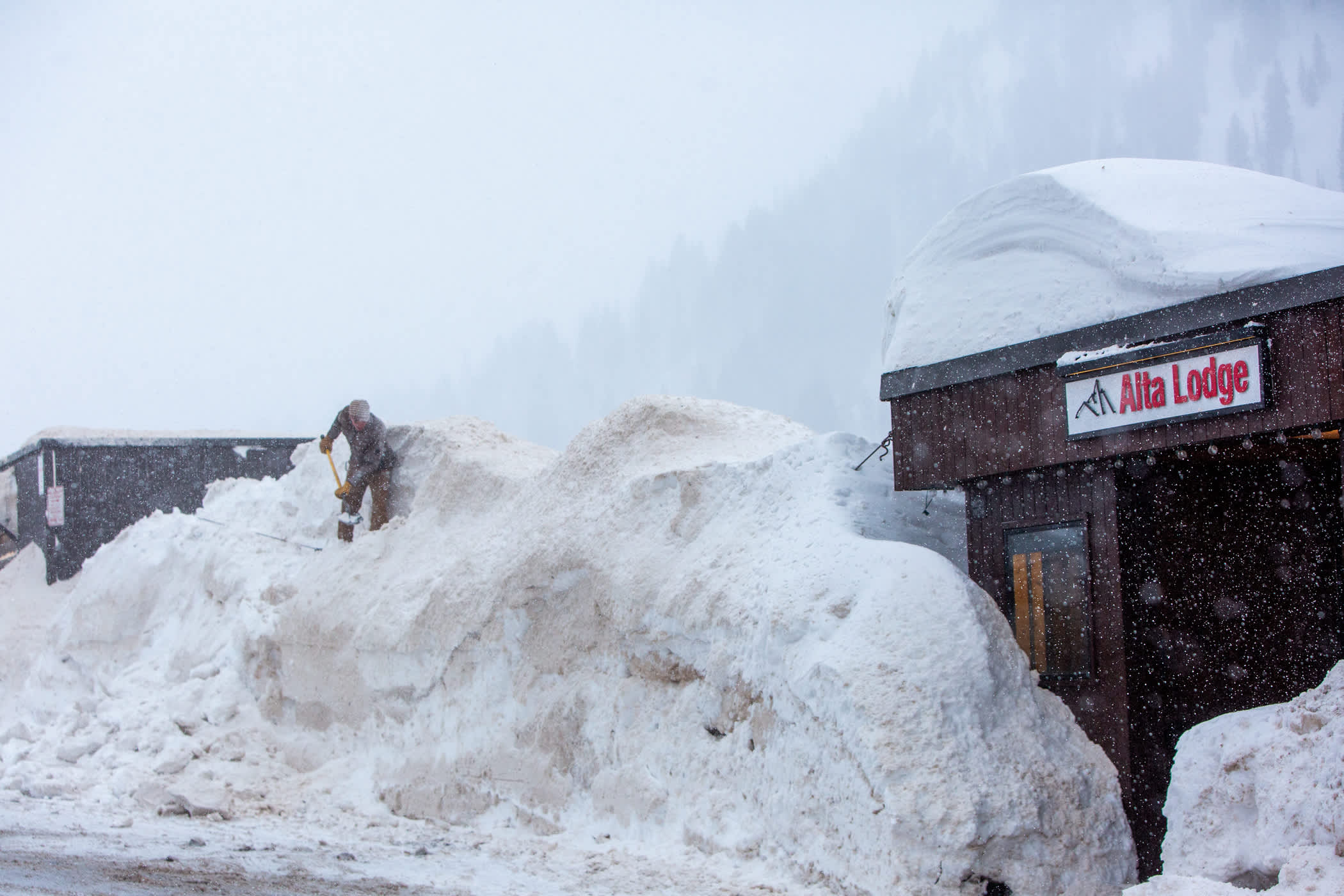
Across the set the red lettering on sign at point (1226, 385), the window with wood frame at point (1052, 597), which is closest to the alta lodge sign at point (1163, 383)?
the red lettering on sign at point (1226, 385)

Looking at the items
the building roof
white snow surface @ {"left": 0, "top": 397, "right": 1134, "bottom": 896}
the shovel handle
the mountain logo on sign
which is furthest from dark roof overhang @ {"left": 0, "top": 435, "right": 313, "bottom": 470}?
the mountain logo on sign

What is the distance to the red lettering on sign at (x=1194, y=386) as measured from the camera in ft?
25.1

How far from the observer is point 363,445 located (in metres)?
14.2

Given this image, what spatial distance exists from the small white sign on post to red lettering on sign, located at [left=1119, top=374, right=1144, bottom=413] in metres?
16.8

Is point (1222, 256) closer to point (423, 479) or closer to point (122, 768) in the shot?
point (423, 479)

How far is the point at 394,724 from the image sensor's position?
1165cm

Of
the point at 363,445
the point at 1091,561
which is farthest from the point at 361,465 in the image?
the point at 1091,561

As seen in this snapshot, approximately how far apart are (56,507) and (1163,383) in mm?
17113

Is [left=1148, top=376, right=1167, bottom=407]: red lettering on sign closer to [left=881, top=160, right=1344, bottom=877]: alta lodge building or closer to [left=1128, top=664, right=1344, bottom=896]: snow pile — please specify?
[left=881, top=160, right=1344, bottom=877]: alta lodge building

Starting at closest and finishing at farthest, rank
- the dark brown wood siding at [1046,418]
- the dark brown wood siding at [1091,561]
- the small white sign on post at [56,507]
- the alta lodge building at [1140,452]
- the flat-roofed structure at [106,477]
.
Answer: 1. the dark brown wood siding at [1046,418]
2. the alta lodge building at [1140,452]
3. the dark brown wood siding at [1091,561]
4. the small white sign on post at [56,507]
5. the flat-roofed structure at [106,477]

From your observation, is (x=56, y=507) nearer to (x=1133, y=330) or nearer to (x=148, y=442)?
(x=148, y=442)

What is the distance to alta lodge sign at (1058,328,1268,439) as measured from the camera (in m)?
7.44

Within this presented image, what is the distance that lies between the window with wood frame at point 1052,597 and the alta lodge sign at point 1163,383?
3.06 feet

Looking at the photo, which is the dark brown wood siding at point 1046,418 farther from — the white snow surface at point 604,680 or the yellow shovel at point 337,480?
the yellow shovel at point 337,480
